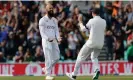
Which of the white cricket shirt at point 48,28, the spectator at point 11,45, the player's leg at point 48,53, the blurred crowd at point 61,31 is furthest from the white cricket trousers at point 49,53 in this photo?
the spectator at point 11,45

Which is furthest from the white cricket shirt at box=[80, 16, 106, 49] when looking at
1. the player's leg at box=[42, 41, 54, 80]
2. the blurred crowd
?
the blurred crowd

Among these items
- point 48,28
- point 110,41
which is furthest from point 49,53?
point 110,41

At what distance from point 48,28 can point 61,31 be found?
8898mm

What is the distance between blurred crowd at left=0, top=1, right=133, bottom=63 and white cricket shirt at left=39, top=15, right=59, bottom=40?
789cm

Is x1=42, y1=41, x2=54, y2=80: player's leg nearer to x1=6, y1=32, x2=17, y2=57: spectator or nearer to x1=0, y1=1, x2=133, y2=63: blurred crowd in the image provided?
x1=0, y1=1, x2=133, y2=63: blurred crowd

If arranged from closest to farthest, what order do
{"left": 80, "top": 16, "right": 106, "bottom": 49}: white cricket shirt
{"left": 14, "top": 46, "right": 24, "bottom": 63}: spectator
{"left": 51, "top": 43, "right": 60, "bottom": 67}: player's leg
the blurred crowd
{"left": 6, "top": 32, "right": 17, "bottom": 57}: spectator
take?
{"left": 80, "top": 16, "right": 106, "bottom": 49}: white cricket shirt → {"left": 51, "top": 43, "right": 60, "bottom": 67}: player's leg → {"left": 14, "top": 46, "right": 24, "bottom": 63}: spectator → the blurred crowd → {"left": 6, "top": 32, "right": 17, "bottom": 57}: spectator

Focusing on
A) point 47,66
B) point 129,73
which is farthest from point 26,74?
point 47,66

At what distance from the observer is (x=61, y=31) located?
90.2 feet

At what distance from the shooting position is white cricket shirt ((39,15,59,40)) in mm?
18469

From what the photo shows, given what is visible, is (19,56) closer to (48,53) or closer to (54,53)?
(54,53)

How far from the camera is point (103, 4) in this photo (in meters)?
30.1

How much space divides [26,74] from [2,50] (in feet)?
9.77

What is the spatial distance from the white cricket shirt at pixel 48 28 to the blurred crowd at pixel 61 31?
7.89 metres

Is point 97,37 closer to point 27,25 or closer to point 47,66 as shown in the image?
point 47,66
